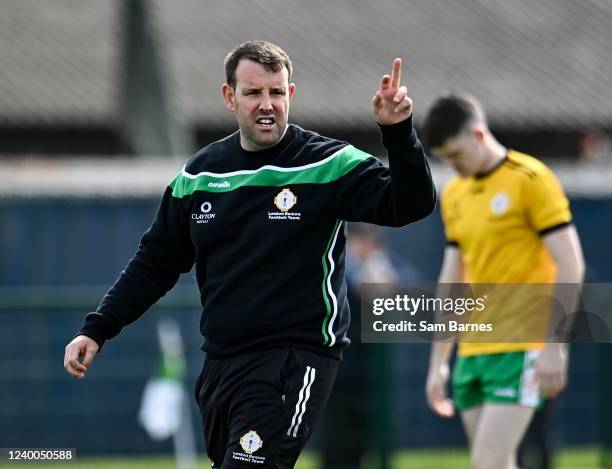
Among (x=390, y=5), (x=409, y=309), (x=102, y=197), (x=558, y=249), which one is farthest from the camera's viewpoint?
(x=390, y=5)

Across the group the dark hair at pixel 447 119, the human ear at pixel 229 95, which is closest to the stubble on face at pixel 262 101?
the human ear at pixel 229 95

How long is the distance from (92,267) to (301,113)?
8.73 meters

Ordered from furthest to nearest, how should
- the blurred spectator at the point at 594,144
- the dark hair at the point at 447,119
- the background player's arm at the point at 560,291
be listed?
the blurred spectator at the point at 594,144, the dark hair at the point at 447,119, the background player's arm at the point at 560,291

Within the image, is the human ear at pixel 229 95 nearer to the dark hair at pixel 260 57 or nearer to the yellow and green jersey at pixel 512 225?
the dark hair at pixel 260 57

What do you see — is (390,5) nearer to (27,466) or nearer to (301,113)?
(301,113)

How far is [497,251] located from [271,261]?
2.12m

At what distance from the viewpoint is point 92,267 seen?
12500 mm

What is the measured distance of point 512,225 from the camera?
274 inches

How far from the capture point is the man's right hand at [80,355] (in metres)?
5.46

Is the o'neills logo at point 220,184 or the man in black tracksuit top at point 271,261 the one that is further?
the o'neills logo at point 220,184

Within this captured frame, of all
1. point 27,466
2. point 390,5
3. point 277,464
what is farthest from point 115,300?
point 390,5

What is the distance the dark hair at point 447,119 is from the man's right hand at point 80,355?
2.37 m

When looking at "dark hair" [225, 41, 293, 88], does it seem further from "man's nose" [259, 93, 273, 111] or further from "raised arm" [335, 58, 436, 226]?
"raised arm" [335, 58, 436, 226]

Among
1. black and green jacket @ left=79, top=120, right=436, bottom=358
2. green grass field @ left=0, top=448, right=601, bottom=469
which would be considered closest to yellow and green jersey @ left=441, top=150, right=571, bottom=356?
black and green jacket @ left=79, top=120, right=436, bottom=358
